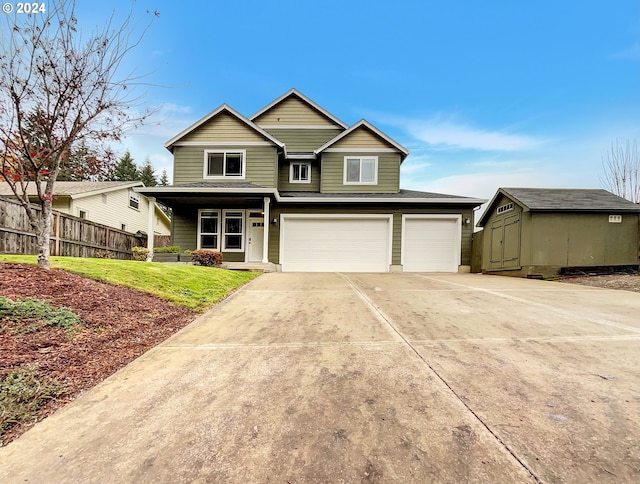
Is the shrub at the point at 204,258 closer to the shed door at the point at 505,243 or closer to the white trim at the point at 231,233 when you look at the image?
the white trim at the point at 231,233

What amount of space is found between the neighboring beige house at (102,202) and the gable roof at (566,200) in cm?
1746

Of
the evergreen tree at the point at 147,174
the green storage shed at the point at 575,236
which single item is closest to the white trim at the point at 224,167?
the green storage shed at the point at 575,236

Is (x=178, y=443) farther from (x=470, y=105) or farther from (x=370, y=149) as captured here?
(x=470, y=105)

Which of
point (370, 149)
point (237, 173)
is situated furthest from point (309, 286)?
point (370, 149)

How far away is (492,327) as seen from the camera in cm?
401

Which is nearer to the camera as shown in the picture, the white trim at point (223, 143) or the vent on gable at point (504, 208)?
the vent on gable at point (504, 208)

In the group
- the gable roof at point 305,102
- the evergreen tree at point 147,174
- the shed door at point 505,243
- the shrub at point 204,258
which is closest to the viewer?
the shed door at point 505,243

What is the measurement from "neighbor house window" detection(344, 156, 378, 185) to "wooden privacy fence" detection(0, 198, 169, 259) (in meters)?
11.1

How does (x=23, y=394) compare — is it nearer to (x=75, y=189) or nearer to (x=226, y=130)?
(x=226, y=130)

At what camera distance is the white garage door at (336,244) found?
13258 millimetres

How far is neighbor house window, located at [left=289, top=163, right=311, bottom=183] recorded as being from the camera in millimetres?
14984

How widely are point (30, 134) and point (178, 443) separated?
6032 millimetres

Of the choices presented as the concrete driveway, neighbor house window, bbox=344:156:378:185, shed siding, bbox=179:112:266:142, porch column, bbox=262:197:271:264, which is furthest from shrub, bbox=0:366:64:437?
neighbor house window, bbox=344:156:378:185

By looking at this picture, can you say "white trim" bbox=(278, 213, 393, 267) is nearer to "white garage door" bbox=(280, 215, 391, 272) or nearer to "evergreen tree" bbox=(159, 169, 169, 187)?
"white garage door" bbox=(280, 215, 391, 272)
